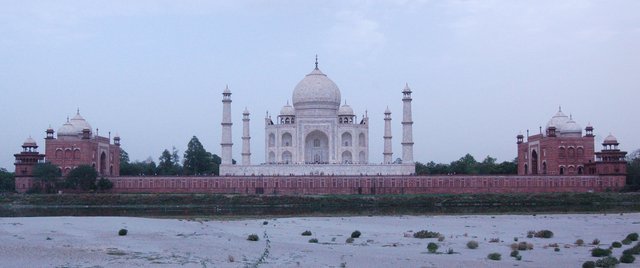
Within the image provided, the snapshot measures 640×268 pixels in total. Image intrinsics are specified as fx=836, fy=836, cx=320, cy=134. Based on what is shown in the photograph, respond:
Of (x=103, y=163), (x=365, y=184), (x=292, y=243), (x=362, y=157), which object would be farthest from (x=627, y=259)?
(x=103, y=163)

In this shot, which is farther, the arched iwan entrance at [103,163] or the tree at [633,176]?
the arched iwan entrance at [103,163]

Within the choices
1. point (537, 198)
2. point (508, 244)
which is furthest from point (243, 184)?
point (508, 244)

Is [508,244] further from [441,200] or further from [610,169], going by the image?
[610,169]

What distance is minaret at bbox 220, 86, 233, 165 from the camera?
79.2 metres

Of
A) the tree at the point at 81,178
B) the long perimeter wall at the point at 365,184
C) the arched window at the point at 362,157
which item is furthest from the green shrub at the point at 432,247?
the arched window at the point at 362,157

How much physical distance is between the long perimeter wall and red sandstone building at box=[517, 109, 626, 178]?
160 centimetres

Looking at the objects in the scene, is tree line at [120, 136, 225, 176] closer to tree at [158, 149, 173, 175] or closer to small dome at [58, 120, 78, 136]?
tree at [158, 149, 173, 175]

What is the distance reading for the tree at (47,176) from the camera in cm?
7356

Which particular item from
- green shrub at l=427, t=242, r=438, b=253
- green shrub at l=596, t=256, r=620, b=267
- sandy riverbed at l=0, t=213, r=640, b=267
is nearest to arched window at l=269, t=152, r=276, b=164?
sandy riverbed at l=0, t=213, r=640, b=267

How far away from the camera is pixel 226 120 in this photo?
260ft

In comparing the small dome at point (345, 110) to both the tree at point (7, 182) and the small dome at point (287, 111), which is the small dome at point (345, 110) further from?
the tree at point (7, 182)

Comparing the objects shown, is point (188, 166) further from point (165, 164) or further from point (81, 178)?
point (81, 178)

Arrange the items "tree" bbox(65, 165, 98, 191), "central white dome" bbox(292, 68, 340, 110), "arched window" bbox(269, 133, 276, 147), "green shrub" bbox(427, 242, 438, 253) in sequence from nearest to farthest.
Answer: "green shrub" bbox(427, 242, 438, 253) < "tree" bbox(65, 165, 98, 191) < "central white dome" bbox(292, 68, 340, 110) < "arched window" bbox(269, 133, 276, 147)

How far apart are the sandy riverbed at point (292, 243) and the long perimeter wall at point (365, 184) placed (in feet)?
117
